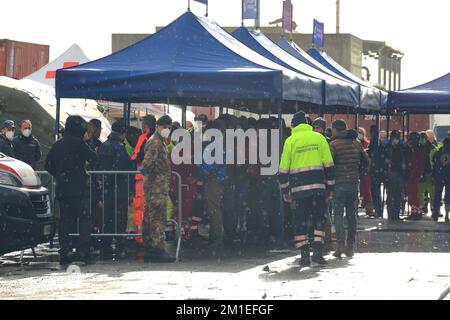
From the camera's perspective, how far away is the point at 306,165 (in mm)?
14539

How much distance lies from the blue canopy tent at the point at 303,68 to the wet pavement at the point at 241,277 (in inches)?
121

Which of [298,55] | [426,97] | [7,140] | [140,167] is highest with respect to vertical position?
[298,55]

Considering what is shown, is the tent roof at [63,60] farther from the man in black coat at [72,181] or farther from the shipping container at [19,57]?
the man in black coat at [72,181]

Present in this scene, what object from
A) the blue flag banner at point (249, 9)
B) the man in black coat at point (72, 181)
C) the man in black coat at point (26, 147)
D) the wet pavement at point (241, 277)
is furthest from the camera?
the blue flag banner at point (249, 9)

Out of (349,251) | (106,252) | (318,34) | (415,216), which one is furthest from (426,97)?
(106,252)

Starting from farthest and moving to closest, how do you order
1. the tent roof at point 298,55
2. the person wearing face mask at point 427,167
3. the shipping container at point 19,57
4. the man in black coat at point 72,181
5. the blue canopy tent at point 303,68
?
1. the shipping container at point 19,57
2. the person wearing face mask at point 427,167
3. the tent roof at point 298,55
4. the blue canopy tent at point 303,68
5. the man in black coat at point 72,181

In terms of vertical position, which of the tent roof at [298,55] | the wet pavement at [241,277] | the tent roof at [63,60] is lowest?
the wet pavement at [241,277]

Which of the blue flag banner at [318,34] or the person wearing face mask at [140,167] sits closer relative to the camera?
the person wearing face mask at [140,167]

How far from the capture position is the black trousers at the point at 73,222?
568 inches

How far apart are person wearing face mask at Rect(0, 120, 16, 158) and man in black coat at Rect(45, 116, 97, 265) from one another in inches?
139

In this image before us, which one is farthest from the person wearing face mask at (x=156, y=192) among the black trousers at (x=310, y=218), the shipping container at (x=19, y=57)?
the shipping container at (x=19, y=57)

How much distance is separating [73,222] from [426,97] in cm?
1023

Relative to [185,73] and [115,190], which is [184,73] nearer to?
[185,73]
